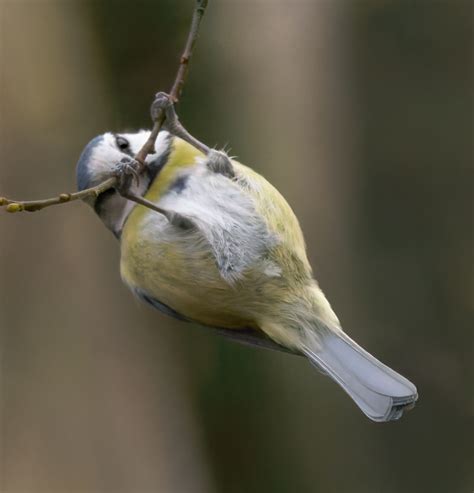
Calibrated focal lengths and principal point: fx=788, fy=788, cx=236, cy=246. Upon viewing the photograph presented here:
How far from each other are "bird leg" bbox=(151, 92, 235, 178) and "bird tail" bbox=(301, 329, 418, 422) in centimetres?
44

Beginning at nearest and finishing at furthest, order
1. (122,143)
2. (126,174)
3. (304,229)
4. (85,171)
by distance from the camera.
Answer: (126,174), (85,171), (122,143), (304,229)

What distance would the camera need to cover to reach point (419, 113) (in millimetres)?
2857

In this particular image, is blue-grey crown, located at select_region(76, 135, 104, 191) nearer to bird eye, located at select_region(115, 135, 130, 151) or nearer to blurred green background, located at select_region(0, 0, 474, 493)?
bird eye, located at select_region(115, 135, 130, 151)

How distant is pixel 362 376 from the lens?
1.70m

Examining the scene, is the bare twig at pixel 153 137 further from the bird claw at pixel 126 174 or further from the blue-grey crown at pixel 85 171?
the blue-grey crown at pixel 85 171

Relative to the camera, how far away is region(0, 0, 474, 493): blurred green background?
2.86 meters

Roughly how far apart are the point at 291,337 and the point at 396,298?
1170 millimetres

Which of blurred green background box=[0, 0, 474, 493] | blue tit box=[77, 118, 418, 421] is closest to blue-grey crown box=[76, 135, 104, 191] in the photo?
blue tit box=[77, 118, 418, 421]

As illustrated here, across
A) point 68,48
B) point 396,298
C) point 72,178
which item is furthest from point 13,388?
point 396,298

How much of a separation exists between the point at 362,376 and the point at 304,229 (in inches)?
54.7

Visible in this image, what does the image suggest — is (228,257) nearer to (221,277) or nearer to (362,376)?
(221,277)

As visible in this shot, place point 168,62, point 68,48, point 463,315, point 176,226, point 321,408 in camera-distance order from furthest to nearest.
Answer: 1. point 68,48
2. point 168,62
3. point 321,408
4. point 463,315
5. point 176,226

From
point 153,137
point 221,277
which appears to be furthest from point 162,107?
point 221,277

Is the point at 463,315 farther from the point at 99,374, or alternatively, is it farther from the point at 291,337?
the point at 99,374
